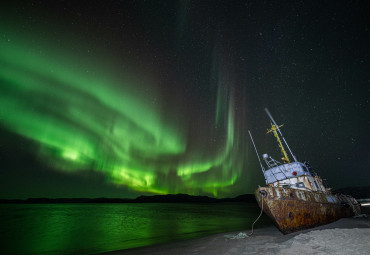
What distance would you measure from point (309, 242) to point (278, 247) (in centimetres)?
156

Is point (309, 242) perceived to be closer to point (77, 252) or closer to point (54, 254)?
point (77, 252)

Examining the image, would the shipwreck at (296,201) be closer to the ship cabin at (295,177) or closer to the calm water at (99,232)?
the ship cabin at (295,177)

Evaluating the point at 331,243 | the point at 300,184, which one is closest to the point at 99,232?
the point at 300,184

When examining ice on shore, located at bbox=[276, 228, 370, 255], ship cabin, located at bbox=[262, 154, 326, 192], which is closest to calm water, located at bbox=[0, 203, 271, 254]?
ship cabin, located at bbox=[262, 154, 326, 192]

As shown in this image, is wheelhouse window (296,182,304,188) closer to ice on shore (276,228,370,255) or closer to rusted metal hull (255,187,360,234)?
rusted metal hull (255,187,360,234)

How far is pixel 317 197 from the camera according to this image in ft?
50.6

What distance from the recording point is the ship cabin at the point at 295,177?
17.2 metres

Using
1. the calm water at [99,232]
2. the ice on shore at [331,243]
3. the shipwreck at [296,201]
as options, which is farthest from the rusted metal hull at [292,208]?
the calm water at [99,232]

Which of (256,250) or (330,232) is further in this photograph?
(330,232)

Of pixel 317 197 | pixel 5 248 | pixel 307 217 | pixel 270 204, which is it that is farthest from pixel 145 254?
pixel 5 248

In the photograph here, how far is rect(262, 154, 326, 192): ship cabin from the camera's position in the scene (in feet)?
56.6

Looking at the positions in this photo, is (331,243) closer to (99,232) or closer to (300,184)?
(300,184)

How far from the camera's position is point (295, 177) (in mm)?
17891

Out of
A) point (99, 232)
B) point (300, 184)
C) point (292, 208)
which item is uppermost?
point (300, 184)
